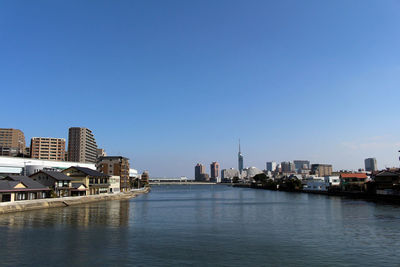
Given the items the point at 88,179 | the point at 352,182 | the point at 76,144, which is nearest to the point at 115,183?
the point at 88,179

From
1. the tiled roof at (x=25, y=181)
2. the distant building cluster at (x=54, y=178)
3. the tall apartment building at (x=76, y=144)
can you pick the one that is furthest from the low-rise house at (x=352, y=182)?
the tall apartment building at (x=76, y=144)

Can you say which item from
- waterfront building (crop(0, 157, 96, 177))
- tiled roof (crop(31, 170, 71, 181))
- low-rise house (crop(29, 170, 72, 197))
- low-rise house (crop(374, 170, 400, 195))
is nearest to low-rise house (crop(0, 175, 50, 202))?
low-rise house (crop(29, 170, 72, 197))

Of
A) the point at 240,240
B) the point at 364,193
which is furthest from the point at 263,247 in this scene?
the point at 364,193

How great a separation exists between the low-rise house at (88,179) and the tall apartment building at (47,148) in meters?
107

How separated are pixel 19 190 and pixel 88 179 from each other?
27282 millimetres

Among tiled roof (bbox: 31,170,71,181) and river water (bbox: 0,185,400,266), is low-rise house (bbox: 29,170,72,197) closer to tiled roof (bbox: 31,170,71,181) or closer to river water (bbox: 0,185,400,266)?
tiled roof (bbox: 31,170,71,181)

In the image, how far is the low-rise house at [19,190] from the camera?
54.0 meters

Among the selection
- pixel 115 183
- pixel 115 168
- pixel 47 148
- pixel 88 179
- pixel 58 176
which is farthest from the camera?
pixel 47 148

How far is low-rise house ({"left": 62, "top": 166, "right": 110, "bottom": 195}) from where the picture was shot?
81.6 metres

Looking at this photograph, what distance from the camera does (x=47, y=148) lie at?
183m

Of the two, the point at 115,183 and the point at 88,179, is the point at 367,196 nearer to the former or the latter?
the point at 88,179

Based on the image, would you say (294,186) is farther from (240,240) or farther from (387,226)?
(240,240)

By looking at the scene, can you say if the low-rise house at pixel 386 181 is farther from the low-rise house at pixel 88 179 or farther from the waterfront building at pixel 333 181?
the low-rise house at pixel 88 179

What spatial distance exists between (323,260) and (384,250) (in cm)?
645
